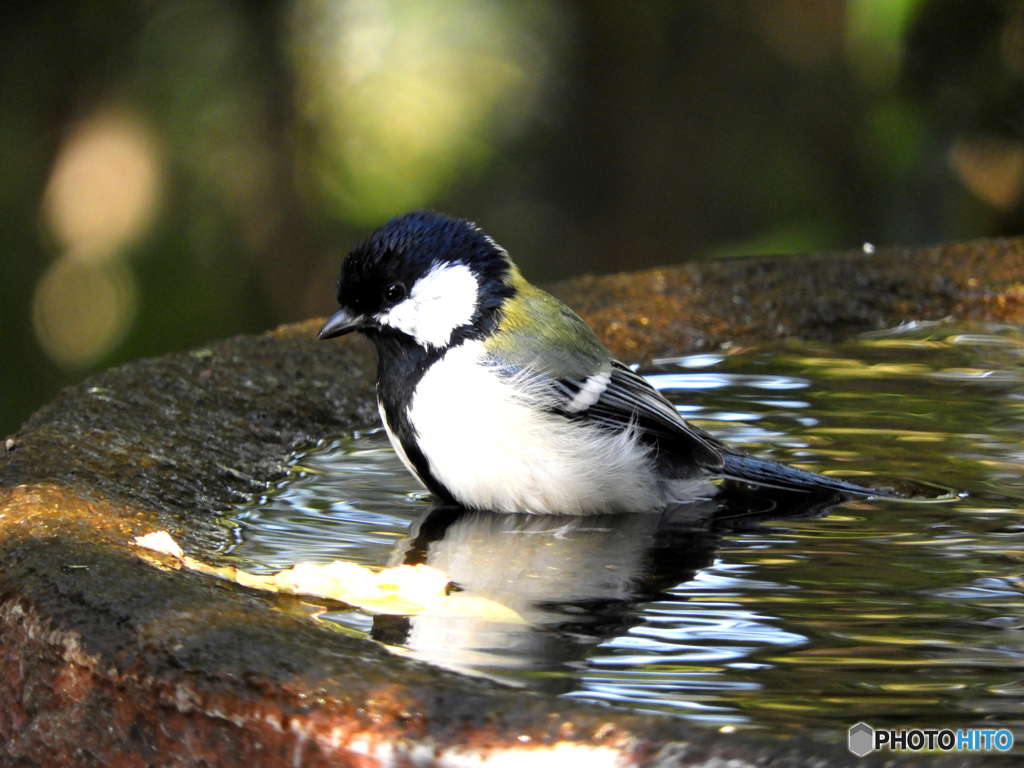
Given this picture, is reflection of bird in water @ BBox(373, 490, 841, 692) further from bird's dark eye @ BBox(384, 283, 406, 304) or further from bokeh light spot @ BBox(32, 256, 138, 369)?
bokeh light spot @ BBox(32, 256, 138, 369)

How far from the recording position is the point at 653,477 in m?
2.40

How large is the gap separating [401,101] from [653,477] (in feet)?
19.6

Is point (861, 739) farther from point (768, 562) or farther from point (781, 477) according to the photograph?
point (781, 477)

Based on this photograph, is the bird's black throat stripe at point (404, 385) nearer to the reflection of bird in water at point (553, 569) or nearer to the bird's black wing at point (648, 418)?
the reflection of bird in water at point (553, 569)

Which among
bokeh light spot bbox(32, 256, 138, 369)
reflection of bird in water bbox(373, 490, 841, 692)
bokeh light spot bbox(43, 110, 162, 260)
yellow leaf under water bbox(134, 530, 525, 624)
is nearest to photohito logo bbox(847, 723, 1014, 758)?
reflection of bird in water bbox(373, 490, 841, 692)

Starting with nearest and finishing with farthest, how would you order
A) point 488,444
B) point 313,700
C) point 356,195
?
point 313,700 < point 488,444 < point 356,195

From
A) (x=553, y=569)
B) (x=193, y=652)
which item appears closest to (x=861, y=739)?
(x=193, y=652)

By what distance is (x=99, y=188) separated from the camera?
22.8ft

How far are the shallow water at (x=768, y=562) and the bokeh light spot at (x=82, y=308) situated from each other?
473 cm

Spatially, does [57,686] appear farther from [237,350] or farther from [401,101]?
[401,101]

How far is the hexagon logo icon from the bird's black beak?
5.27 ft

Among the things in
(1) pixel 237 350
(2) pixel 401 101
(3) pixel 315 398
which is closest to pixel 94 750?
(3) pixel 315 398

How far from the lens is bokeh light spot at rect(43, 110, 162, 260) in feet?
22.7

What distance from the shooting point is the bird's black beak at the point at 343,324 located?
252cm
